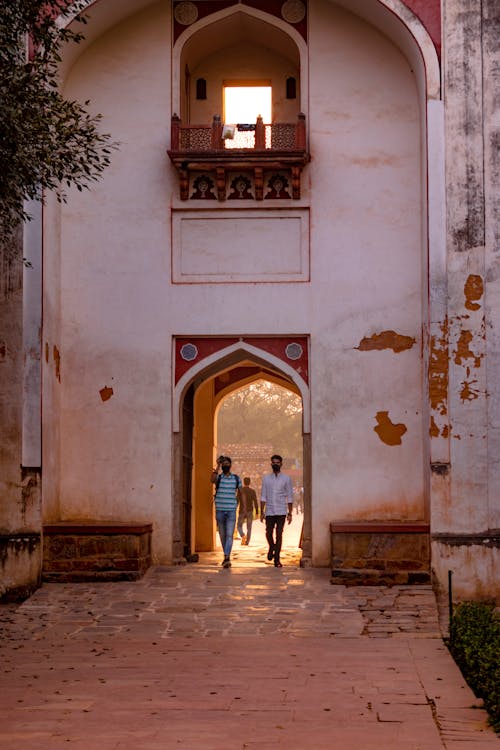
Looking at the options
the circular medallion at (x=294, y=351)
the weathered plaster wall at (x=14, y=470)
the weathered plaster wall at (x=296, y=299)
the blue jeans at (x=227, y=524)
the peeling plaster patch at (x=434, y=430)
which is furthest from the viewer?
the circular medallion at (x=294, y=351)

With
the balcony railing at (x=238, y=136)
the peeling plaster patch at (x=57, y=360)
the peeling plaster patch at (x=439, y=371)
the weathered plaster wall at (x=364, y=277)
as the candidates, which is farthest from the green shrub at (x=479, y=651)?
the balcony railing at (x=238, y=136)

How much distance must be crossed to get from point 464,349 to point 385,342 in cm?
116

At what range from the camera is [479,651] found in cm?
741

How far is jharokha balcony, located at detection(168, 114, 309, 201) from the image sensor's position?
12.6 meters

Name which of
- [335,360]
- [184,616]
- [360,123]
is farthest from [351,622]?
[360,123]

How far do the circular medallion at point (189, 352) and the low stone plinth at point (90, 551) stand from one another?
2.24 metres

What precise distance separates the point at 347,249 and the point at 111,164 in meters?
3.14

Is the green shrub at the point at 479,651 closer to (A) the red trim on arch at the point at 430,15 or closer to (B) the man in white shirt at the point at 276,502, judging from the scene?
(B) the man in white shirt at the point at 276,502

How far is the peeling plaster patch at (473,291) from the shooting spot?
1181 centimetres

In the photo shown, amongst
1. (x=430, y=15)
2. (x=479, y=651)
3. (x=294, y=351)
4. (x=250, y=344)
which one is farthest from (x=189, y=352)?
(x=479, y=651)

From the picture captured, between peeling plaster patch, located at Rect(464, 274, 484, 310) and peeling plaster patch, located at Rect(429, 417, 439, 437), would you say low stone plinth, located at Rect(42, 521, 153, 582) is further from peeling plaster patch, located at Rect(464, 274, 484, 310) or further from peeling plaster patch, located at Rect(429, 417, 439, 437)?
peeling plaster patch, located at Rect(464, 274, 484, 310)

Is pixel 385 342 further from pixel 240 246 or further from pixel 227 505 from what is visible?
pixel 227 505

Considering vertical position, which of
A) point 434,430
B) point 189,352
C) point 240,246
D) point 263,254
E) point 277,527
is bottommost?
point 277,527

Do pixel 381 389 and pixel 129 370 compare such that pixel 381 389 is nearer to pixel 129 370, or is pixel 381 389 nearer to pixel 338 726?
pixel 129 370
